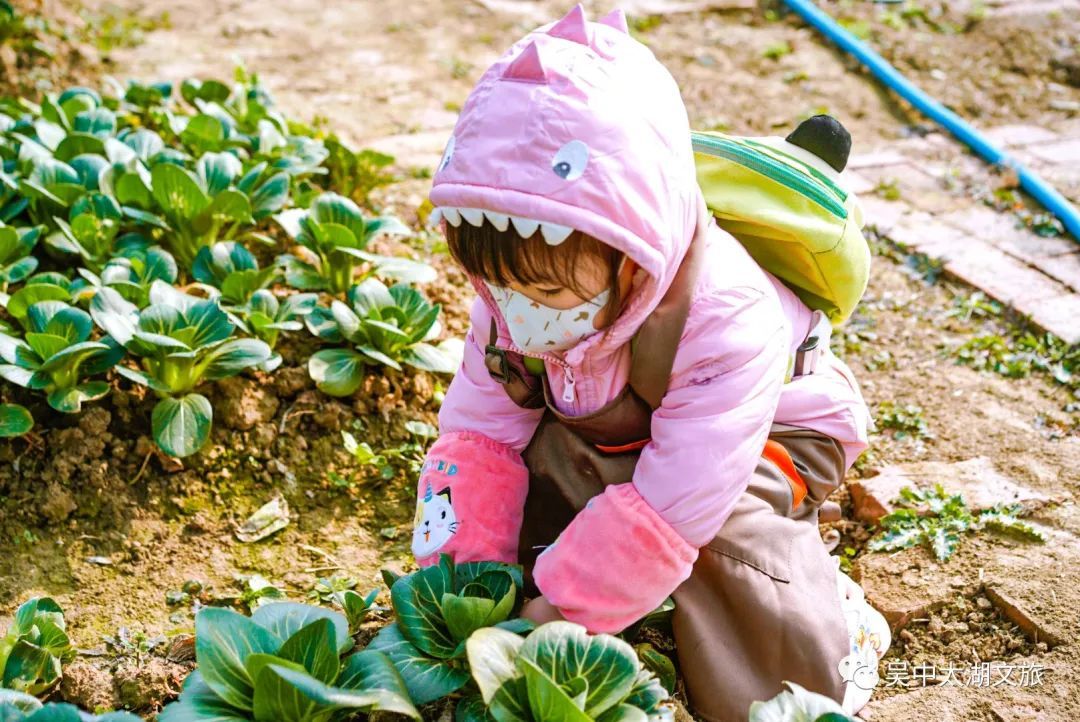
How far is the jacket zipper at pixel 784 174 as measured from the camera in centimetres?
227

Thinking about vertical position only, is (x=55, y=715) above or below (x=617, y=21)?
below

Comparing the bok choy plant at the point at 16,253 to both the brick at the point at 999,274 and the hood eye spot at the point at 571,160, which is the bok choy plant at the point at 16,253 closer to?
the hood eye spot at the point at 571,160

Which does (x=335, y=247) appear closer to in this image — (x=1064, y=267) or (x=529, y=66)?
(x=529, y=66)

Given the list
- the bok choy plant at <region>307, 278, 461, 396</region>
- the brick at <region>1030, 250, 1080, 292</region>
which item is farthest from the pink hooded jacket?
the brick at <region>1030, 250, 1080, 292</region>

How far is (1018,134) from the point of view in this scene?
4707 mm

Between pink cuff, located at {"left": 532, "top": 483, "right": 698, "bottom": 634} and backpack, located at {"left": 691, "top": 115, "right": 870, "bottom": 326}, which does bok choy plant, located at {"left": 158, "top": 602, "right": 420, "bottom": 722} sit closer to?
pink cuff, located at {"left": 532, "top": 483, "right": 698, "bottom": 634}

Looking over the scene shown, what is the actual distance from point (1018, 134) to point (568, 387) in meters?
3.34

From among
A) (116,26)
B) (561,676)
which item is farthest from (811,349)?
(116,26)

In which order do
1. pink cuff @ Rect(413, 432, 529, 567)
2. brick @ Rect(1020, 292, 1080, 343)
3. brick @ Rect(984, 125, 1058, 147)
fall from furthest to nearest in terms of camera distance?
brick @ Rect(984, 125, 1058, 147), brick @ Rect(1020, 292, 1080, 343), pink cuff @ Rect(413, 432, 529, 567)

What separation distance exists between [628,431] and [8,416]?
1624 mm

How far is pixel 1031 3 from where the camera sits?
5875 millimetres

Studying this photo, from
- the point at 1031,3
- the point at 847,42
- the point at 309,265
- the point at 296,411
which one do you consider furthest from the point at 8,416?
the point at 1031,3

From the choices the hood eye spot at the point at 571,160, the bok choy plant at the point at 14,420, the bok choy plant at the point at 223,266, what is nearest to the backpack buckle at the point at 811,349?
the hood eye spot at the point at 571,160

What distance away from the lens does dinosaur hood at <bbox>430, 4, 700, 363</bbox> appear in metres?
1.76
